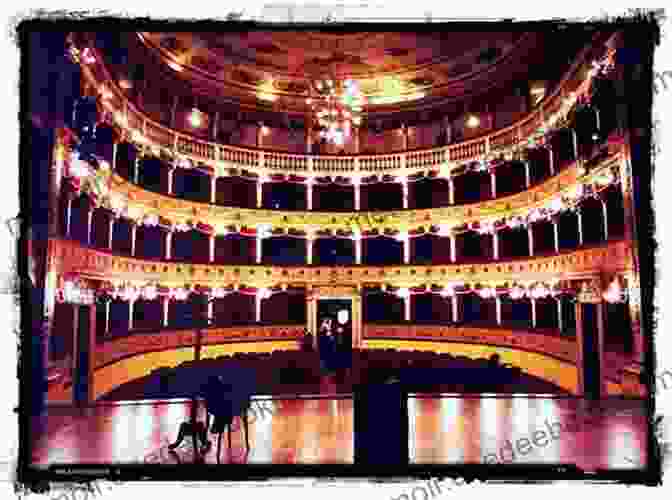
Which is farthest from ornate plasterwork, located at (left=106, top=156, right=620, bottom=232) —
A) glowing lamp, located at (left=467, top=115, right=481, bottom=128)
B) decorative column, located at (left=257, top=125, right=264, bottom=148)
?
glowing lamp, located at (left=467, top=115, right=481, bottom=128)

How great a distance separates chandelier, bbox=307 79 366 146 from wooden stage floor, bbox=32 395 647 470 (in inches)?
272

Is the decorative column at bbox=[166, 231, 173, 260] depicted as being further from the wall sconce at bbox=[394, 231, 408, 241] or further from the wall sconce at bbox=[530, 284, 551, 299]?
the wall sconce at bbox=[530, 284, 551, 299]

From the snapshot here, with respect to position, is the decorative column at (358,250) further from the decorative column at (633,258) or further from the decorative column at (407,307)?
the decorative column at (633,258)

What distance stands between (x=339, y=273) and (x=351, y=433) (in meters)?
7.26

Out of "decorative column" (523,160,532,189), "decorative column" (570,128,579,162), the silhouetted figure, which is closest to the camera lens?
"decorative column" (570,128,579,162)

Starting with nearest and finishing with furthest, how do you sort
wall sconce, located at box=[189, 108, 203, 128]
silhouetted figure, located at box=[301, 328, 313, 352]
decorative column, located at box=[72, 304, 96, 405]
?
decorative column, located at box=[72, 304, 96, 405]
silhouetted figure, located at box=[301, 328, 313, 352]
wall sconce, located at box=[189, 108, 203, 128]

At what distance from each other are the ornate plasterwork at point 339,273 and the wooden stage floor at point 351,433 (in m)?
3.25

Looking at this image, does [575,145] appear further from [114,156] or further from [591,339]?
[114,156]

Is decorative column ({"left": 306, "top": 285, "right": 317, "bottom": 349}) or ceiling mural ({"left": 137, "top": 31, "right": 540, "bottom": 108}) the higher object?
A: ceiling mural ({"left": 137, "top": 31, "right": 540, "bottom": 108})

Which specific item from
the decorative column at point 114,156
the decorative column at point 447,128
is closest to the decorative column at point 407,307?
the decorative column at point 447,128

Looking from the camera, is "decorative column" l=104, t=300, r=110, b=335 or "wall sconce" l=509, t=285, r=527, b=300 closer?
"decorative column" l=104, t=300, r=110, b=335

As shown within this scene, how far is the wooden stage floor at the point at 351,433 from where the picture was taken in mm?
5898

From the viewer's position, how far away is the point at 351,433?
6809 mm

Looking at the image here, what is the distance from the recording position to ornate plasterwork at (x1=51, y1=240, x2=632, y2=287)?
10448 mm
